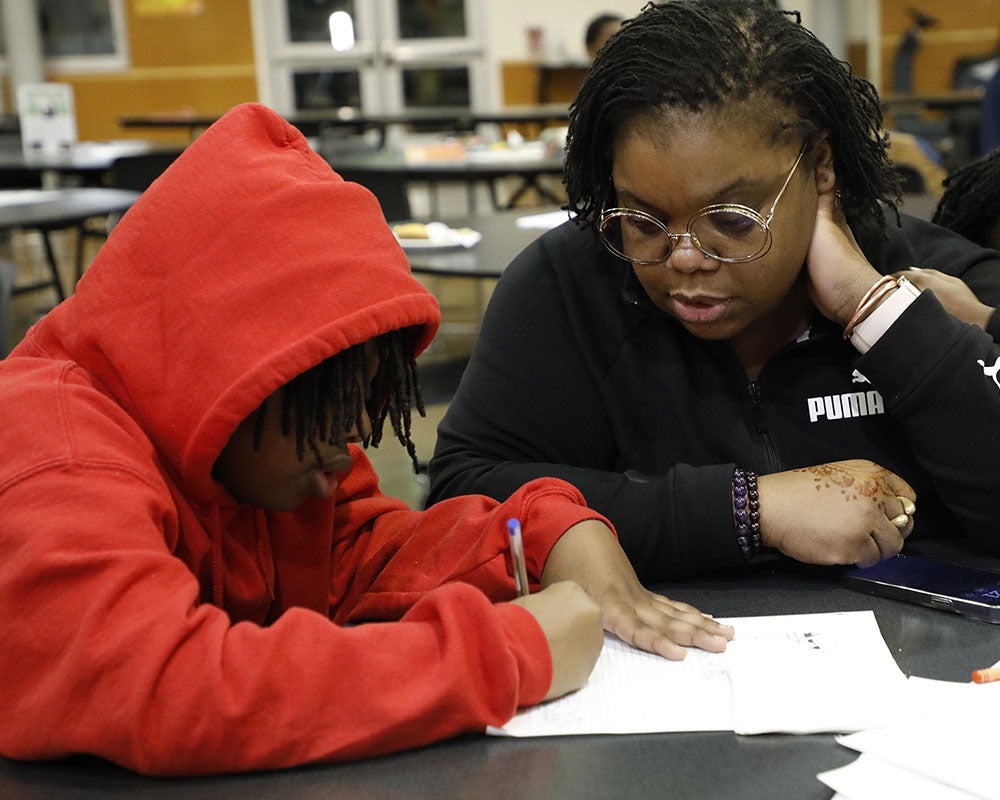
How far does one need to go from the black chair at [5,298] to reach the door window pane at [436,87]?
30.6 feet

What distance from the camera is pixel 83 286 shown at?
99 centimetres

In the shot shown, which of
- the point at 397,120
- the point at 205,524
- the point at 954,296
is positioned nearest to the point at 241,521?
the point at 205,524

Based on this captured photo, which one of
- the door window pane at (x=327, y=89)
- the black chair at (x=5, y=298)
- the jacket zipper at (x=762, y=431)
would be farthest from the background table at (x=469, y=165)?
the door window pane at (x=327, y=89)

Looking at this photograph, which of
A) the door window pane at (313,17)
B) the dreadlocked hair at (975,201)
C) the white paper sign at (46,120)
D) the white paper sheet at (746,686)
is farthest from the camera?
the door window pane at (313,17)

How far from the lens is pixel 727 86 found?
1.22 m

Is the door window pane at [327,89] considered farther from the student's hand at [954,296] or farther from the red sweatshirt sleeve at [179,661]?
the red sweatshirt sleeve at [179,661]

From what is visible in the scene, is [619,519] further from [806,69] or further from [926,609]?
[806,69]

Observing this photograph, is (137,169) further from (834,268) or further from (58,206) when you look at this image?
(834,268)

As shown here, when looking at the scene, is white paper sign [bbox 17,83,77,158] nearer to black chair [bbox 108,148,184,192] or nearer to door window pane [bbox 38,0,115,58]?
black chair [bbox 108,148,184,192]

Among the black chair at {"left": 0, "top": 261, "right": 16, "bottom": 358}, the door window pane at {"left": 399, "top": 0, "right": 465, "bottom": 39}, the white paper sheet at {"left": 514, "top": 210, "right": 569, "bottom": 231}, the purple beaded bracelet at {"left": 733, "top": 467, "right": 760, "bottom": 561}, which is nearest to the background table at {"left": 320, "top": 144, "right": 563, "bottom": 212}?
the white paper sheet at {"left": 514, "top": 210, "right": 569, "bottom": 231}

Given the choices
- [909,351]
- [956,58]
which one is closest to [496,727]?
[909,351]

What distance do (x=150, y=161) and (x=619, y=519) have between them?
3.78 meters

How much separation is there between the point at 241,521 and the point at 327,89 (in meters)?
10.6

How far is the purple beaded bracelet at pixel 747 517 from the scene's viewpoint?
122cm
